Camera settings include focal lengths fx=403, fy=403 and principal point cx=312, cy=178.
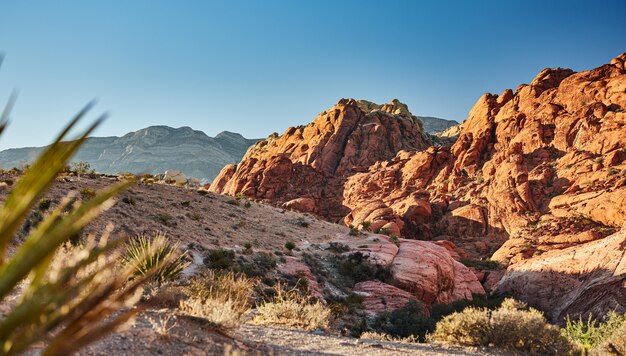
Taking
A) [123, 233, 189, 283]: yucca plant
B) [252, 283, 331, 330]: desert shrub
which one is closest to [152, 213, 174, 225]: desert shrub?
[123, 233, 189, 283]: yucca plant

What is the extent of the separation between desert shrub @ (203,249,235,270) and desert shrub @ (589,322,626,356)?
511 inches

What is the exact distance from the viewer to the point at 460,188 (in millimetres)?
50344

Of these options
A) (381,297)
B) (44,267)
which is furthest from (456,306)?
(44,267)

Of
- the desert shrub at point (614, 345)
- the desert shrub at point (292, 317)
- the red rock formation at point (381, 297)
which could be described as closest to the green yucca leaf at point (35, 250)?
the desert shrub at point (292, 317)

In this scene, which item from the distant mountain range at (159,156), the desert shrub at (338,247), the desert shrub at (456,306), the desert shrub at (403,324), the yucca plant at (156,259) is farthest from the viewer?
the distant mountain range at (159,156)

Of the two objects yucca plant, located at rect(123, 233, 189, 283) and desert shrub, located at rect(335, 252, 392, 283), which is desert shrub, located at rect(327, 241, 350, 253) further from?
yucca plant, located at rect(123, 233, 189, 283)

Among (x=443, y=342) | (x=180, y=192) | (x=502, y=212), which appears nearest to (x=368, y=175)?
(x=502, y=212)

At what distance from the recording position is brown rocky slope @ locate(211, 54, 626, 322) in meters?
36.2

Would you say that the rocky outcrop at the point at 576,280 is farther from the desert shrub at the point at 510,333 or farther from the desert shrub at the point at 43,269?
the desert shrub at the point at 43,269

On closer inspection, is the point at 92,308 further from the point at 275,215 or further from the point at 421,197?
the point at 421,197

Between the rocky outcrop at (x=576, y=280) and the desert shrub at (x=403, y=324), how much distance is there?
6.97 m

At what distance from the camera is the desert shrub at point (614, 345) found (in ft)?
24.8

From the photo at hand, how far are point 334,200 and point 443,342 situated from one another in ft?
162

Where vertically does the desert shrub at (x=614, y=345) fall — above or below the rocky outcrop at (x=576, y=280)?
above
